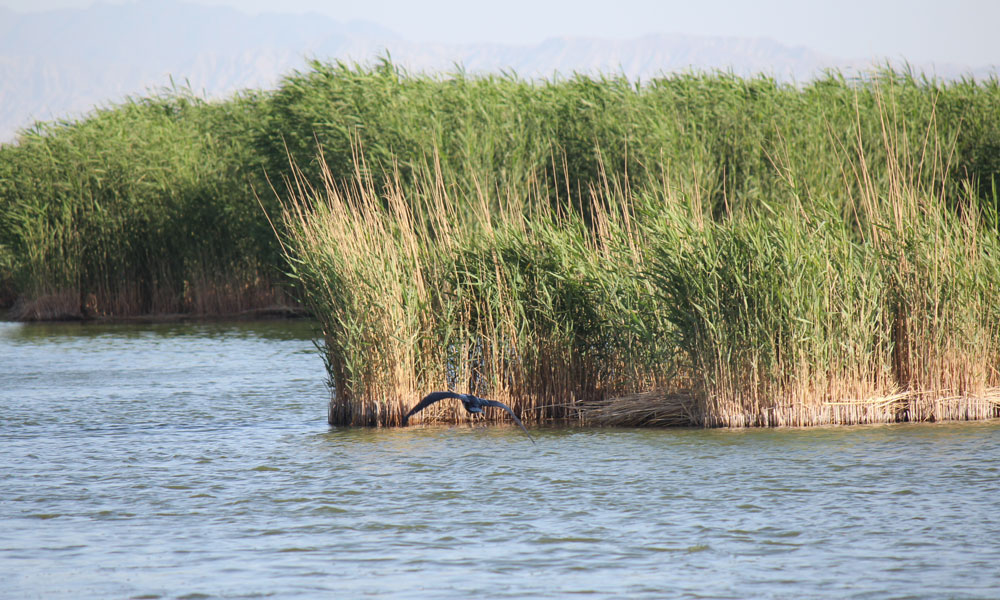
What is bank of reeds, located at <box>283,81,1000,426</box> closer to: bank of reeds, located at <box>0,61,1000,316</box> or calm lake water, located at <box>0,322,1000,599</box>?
calm lake water, located at <box>0,322,1000,599</box>

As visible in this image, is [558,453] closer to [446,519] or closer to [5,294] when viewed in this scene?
[446,519]

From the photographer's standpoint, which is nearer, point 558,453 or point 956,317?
point 558,453

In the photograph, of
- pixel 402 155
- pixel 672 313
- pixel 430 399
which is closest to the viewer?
pixel 430 399

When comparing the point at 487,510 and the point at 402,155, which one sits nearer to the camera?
the point at 487,510

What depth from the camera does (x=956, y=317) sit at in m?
10.9

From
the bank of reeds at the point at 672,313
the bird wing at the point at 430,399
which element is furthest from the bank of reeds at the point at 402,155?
the bird wing at the point at 430,399

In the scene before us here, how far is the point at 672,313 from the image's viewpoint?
10852mm

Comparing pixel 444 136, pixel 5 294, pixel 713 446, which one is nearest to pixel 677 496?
pixel 713 446

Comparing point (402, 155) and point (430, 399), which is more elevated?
point (402, 155)

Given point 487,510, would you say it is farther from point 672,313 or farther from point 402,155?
point 402,155

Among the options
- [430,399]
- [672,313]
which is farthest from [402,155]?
[430,399]

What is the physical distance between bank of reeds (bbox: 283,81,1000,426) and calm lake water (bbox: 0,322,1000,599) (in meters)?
0.39

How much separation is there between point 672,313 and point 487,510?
11.0ft

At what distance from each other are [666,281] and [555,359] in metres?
1.34
